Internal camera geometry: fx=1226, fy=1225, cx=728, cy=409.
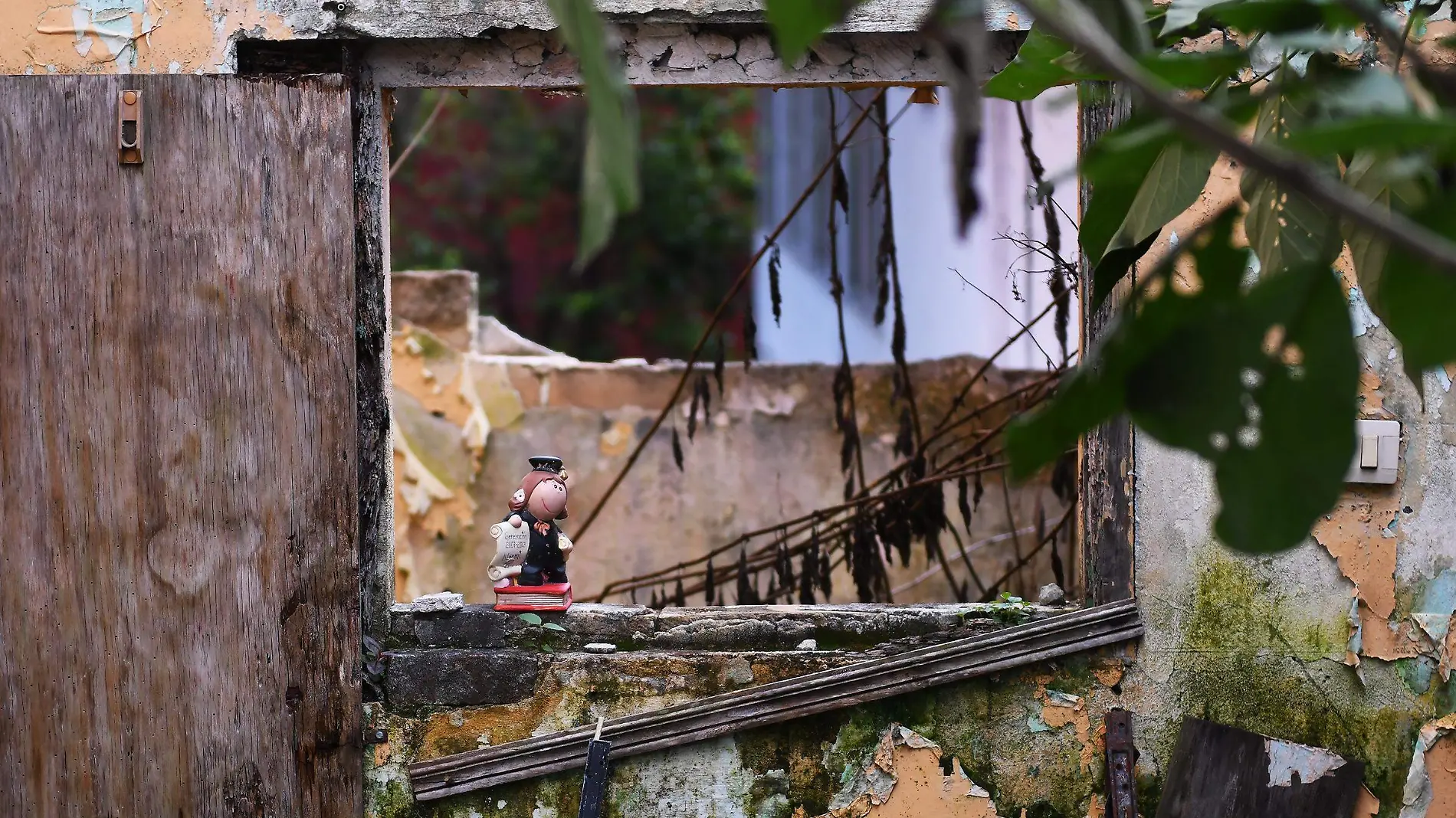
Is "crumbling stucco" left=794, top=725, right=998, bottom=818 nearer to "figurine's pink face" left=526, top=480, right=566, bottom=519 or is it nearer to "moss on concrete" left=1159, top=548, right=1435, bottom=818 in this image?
"moss on concrete" left=1159, top=548, right=1435, bottom=818

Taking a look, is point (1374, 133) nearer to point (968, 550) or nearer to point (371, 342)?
point (371, 342)

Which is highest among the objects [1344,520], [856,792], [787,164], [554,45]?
[787,164]

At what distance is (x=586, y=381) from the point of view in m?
5.21

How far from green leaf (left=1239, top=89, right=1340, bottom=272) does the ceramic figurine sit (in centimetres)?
182

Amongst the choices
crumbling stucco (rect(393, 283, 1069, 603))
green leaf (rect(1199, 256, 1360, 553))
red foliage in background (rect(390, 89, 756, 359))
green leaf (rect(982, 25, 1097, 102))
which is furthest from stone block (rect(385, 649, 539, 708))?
red foliage in background (rect(390, 89, 756, 359))

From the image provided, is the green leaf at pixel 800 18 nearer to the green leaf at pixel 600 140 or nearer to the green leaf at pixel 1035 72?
the green leaf at pixel 600 140

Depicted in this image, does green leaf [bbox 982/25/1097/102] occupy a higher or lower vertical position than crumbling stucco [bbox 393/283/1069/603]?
higher

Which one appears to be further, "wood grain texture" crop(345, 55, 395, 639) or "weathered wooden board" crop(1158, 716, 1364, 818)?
"wood grain texture" crop(345, 55, 395, 639)

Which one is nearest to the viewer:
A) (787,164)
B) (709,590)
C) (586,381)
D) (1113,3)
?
(1113,3)

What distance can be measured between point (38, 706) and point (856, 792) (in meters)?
1.71

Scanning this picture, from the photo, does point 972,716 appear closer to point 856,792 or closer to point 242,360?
point 856,792

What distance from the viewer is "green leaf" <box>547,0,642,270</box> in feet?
2.43

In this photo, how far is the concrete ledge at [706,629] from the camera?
8.72ft

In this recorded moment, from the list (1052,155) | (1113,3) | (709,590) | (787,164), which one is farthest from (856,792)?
(787,164)
